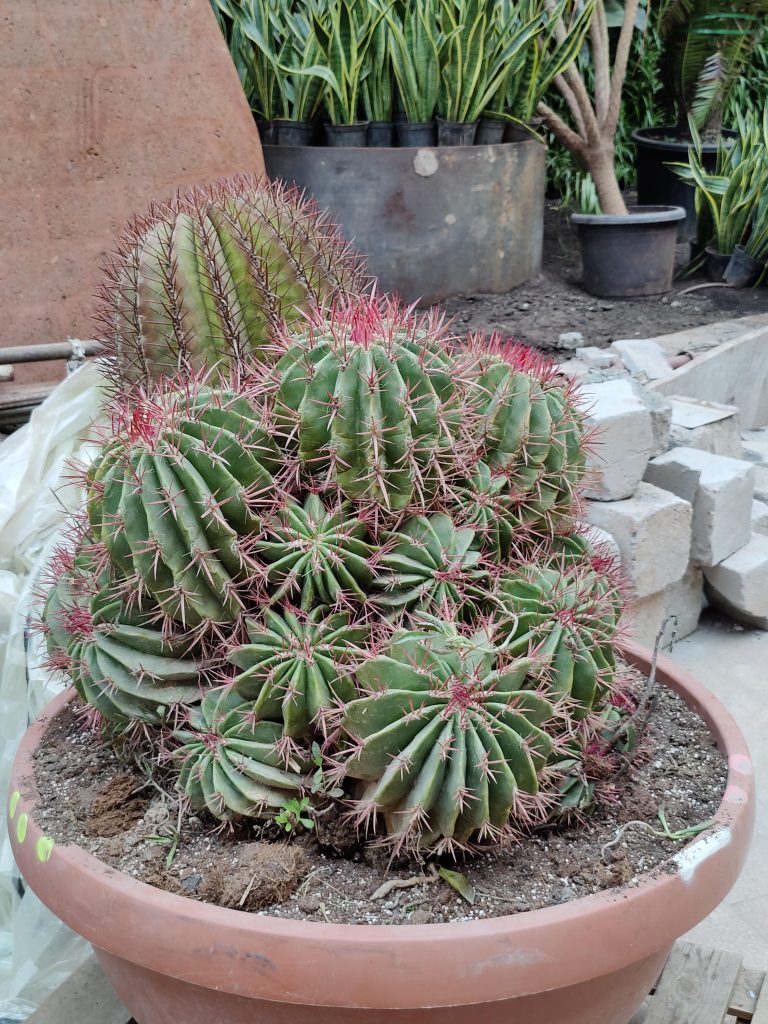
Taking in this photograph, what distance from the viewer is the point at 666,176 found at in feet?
19.0

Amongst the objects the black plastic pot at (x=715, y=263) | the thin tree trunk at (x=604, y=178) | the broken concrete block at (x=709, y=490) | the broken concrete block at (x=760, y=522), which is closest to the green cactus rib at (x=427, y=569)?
the broken concrete block at (x=709, y=490)

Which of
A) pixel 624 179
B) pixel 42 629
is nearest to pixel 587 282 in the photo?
pixel 624 179

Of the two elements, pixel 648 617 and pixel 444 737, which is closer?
pixel 444 737

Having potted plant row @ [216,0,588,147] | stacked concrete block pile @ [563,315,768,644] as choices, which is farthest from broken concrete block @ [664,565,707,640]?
potted plant row @ [216,0,588,147]

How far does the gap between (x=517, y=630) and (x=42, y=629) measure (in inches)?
23.5

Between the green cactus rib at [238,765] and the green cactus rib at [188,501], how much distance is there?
0.11 metres

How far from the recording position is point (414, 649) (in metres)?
0.96

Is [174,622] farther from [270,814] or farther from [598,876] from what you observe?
[598,876]

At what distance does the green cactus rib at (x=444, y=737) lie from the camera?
914mm

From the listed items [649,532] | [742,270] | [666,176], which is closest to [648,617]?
[649,532]

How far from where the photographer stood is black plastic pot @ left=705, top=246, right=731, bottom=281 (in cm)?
480

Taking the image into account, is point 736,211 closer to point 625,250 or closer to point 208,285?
point 625,250

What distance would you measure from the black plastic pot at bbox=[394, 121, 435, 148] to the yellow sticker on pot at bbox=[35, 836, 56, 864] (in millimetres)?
3265

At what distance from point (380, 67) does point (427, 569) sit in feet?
10.3
